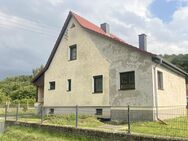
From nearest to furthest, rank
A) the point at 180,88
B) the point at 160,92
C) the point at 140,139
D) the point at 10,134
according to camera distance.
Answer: the point at 140,139 → the point at 10,134 → the point at 160,92 → the point at 180,88

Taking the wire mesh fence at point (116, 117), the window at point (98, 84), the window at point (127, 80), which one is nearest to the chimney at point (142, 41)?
the window at point (98, 84)

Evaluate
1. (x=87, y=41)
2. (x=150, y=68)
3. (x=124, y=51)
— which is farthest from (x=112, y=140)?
(x=87, y=41)

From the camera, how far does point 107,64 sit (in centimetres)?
1636

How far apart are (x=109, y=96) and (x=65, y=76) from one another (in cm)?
509

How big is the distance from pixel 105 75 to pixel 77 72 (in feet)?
9.93

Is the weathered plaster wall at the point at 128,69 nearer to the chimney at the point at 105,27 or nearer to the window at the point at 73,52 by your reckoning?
the window at the point at 73,52

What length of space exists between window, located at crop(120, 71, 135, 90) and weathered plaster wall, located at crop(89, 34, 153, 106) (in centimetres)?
20

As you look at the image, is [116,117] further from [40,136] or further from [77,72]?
[40,136]

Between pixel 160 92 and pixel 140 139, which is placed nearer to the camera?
pixel 140 139

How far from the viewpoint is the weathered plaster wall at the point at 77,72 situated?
55.4 ft

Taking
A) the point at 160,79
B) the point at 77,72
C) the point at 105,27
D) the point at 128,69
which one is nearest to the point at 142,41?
the point at 105,27

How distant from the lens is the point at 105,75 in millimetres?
16359

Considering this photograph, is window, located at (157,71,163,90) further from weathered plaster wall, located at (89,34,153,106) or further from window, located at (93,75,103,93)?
window, located at (93,75,103,93)

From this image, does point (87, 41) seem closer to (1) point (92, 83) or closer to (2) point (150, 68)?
(1) point (92, 83)
